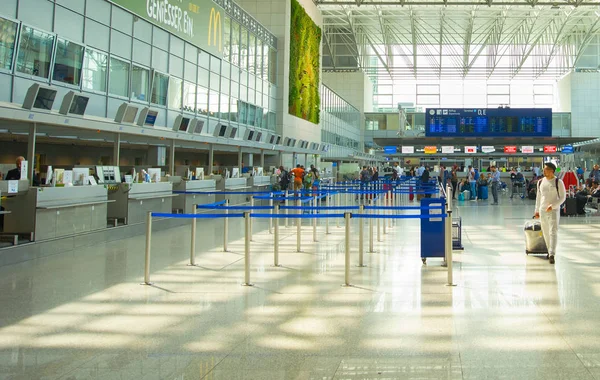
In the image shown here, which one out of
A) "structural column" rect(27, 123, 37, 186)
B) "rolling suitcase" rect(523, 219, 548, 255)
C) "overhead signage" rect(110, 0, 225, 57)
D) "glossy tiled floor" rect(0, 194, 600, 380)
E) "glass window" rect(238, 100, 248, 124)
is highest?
"overhead signage" rect(110, 0, 225, 57)

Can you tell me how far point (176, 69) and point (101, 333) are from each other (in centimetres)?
1895

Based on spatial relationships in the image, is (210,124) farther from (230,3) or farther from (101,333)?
(101,333)

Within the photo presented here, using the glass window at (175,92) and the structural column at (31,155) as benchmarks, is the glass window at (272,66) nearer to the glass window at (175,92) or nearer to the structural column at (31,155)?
the glass window at (175,92)

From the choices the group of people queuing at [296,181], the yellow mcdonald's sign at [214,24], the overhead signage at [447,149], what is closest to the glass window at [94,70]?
the yellow mcdonald's sign at [214,24]

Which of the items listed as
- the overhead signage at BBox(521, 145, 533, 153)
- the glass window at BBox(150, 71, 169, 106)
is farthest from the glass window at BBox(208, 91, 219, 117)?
the overhead signage at BBox(521, 145, 533, 153)

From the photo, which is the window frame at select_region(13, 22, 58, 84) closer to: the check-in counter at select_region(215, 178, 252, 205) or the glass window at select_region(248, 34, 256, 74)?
the check-in counter at select_region(215, 178, 252, 205)

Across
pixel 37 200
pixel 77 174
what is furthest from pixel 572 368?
pixel 77 174

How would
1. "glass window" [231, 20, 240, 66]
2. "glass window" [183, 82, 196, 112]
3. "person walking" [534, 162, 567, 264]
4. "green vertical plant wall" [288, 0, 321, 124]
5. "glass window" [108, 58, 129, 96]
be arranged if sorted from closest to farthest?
1. "person walking" [534, 162, 567, 264]
2. "glass window" [108, 58, 129, 96]
3. "glass window" [183, 82, 196, 112]
4. "glass window" [231, 20, 240, 66]
5. "green vertical plant wall" [288, 0, 321, 124]

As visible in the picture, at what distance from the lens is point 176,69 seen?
74.4 feet

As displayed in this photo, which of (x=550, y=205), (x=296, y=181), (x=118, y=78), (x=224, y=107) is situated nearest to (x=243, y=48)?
(x=224, y=107)

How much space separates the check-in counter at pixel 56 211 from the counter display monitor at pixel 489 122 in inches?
1212

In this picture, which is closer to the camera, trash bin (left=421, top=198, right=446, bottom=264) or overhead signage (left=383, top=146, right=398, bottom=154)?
trash bin (left=421, top=198, right=446, bottom=264)

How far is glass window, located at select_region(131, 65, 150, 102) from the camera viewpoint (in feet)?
65.0

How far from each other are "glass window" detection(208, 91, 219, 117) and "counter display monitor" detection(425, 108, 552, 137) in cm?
1778
